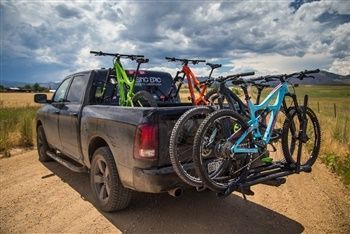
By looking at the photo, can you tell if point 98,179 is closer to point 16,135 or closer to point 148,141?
point 148,141

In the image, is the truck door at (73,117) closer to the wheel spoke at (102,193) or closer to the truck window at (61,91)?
the truck window at (61,91)

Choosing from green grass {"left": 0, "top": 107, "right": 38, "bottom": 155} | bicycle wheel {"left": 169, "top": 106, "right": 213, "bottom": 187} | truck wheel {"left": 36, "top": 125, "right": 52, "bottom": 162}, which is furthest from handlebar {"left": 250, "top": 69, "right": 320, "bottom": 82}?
green grass {"left": 0, "top": 107, "right": 38, "bottom": 155}

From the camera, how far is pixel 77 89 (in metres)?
A: 6.24

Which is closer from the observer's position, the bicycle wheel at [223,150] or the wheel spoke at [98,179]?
the bicycle wheel at [223,150]

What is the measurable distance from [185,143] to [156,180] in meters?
0.58

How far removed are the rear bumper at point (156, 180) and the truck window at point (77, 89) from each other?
2400mm

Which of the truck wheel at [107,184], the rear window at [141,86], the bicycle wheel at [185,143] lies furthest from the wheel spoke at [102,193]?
the rear window at [141,86]

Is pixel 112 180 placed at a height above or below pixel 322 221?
above

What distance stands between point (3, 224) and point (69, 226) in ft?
3.09

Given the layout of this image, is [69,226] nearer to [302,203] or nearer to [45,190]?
[45,190]

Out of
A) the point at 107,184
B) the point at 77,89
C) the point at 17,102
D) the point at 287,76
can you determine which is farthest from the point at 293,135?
the point at 17,102

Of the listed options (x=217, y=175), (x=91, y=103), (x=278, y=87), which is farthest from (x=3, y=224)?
(x=278, y=87)

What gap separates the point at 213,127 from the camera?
4.02 meters

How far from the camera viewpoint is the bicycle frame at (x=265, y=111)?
4079mm
